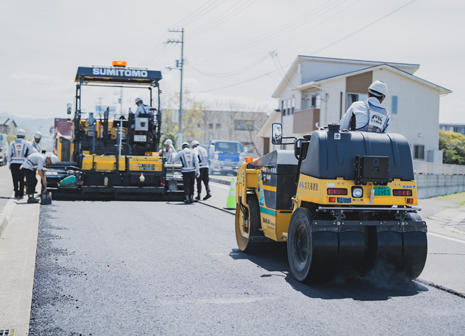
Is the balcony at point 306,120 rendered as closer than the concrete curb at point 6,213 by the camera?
No

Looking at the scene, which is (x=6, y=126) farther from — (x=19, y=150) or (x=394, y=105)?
(x=19, y=150)

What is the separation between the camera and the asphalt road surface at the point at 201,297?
15.9ft

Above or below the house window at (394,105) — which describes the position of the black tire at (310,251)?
below

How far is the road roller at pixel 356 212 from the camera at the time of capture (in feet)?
19.8

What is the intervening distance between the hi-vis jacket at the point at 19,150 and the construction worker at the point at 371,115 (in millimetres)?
11226

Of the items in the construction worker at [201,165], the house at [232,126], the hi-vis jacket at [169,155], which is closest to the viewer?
the construction worker at [201,165]

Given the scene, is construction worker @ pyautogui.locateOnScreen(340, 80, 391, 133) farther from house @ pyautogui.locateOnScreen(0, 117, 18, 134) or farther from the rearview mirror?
house @ pyautogui.locateOnScreen(0, 117, 18, 134)

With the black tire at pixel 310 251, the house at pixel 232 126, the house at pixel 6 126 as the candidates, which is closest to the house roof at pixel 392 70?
the black tire at pixel 310 251

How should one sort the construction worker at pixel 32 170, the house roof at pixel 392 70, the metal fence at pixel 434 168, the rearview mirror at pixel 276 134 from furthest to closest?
the house roof at pixel 392 70 → the metal fence at pixel 434 168 → the construction worker at pixel 32 170 → the rearview mirror at pixel 276 134

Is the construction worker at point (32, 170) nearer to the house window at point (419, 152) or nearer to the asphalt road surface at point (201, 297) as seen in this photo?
the asphalt road surface at point (201, 297)

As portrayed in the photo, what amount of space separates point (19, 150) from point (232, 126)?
2323 inches

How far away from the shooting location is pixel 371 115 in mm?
6832

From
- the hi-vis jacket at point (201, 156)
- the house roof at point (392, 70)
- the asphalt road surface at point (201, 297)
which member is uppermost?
the house roof at point (392, 70)

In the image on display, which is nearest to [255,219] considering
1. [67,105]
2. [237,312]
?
[237,312]
